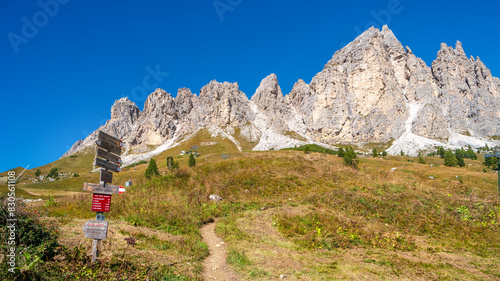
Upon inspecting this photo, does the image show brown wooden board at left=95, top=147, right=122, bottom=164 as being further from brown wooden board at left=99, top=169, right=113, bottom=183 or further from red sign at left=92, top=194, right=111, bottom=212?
red sign at left=92, top=194, right=111, bottom=212

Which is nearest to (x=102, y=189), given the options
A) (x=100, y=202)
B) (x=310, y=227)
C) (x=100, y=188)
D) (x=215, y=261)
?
(x=100, y=188)

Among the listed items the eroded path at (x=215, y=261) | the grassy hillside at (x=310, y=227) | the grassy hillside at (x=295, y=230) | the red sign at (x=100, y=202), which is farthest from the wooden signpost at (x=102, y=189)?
the eroded path at (x=215, y=261)

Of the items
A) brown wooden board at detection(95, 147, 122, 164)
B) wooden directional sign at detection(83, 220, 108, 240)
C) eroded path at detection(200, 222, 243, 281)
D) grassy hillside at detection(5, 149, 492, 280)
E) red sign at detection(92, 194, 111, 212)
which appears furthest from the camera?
grassy hillside at detection(5, 149, 492, 280)

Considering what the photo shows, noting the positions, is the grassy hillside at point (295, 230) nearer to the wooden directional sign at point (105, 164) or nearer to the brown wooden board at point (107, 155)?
the wooden directional sign at point (105, 164)

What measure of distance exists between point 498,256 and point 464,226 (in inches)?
161

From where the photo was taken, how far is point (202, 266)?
920 centimetres

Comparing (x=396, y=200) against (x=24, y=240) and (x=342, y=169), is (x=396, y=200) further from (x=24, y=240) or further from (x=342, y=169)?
(x=24, y=240)

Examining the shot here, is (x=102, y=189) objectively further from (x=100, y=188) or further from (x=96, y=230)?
(x=96, y=230)

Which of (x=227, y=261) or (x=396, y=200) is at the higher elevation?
(x=396, y=200)

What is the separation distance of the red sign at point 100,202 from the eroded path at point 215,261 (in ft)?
12.5

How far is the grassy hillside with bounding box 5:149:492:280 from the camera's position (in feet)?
29.6

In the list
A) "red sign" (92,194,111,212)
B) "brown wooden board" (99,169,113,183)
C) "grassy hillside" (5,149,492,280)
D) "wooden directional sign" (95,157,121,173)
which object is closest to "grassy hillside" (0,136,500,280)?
"grassy hillside" (5,149,492,280)

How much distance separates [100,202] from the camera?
7.86m

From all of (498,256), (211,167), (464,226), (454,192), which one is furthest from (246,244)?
(454,192)
